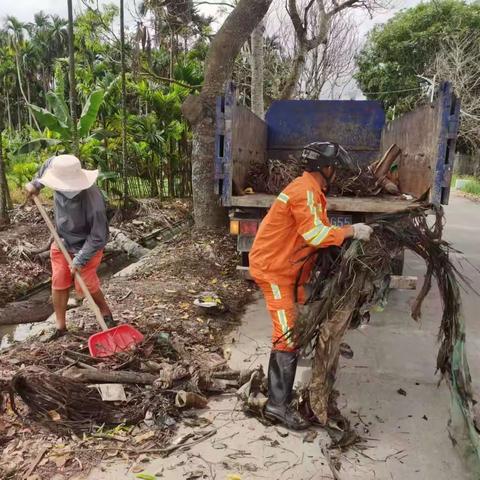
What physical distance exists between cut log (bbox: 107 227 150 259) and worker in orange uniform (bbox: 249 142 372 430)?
18.3ft

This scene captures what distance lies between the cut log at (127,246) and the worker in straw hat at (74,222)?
424 centimetres

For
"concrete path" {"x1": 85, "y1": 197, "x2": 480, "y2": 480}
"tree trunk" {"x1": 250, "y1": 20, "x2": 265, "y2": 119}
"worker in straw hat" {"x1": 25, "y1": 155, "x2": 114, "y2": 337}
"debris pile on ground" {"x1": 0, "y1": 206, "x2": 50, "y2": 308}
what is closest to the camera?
"concrete path" {"x1": 85, "y1": 197, "x2": 480, "y2": 480}

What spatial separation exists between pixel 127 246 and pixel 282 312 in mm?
5905

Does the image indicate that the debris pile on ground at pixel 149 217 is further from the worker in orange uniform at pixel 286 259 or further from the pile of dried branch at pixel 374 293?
the pile of dried branch at pixel 374 293

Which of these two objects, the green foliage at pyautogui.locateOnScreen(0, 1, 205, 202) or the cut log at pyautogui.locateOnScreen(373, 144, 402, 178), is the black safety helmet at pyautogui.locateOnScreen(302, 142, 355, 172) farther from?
the green foliage at pyautogui.locateOnScreen(0, 1, 205, 202)

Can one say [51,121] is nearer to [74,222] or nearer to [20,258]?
[20,258]

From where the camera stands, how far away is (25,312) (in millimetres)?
5715

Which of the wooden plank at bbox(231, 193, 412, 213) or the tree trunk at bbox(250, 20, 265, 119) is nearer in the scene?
the wooden plank at bbox(231, 193, 412, 213)

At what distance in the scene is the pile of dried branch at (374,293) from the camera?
2826 millimetres

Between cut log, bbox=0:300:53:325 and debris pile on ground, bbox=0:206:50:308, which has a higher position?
debris pile on ground, bbox=0:206:50:308

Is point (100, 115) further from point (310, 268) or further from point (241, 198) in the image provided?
point (310, 268)

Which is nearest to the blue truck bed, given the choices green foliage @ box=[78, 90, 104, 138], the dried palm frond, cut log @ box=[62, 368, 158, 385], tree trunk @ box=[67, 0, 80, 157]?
cut log @ box=[62, 368, 158, 385]

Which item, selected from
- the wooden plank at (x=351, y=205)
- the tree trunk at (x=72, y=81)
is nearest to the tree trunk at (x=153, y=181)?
the tree trunk at (x=72, y=81)

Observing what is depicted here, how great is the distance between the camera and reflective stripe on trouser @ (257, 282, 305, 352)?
9.71 feet
